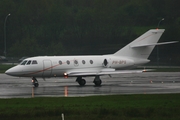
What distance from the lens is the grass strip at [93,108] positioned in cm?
1947

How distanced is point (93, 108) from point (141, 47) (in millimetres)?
21069

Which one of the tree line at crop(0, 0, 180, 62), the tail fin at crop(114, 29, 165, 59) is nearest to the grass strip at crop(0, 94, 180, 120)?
the tail fin at crop(114, 29, 165, 59)

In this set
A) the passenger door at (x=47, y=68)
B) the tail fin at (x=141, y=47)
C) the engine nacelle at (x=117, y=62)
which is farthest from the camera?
the tail fin at (x=141, y=47)

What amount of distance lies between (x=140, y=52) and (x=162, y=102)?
1883 cm

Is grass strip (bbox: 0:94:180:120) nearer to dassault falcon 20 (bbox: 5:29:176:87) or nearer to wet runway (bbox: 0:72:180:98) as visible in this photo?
wet runway (bbox: 0:72:180:98)

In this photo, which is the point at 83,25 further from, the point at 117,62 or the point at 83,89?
the point at 83,89

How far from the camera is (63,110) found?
20516 millimetres

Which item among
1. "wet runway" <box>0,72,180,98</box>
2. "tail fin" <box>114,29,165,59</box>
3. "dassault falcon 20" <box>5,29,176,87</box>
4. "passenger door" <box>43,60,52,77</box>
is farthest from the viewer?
"tail fin" <box>114,29,165,59</box>

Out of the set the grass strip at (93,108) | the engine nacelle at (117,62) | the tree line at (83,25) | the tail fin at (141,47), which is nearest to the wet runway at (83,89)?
the engine nacelle at (117,62)

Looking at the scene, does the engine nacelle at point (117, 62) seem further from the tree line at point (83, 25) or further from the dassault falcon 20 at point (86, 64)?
the tree line at point (83, 25)

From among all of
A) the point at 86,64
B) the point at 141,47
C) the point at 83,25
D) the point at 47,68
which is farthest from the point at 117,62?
the point at 83,25

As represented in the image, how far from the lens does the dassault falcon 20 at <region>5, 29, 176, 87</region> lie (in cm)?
3747

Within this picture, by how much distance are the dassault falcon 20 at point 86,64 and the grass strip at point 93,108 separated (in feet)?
41.8

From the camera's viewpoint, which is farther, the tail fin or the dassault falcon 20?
the tail fin
